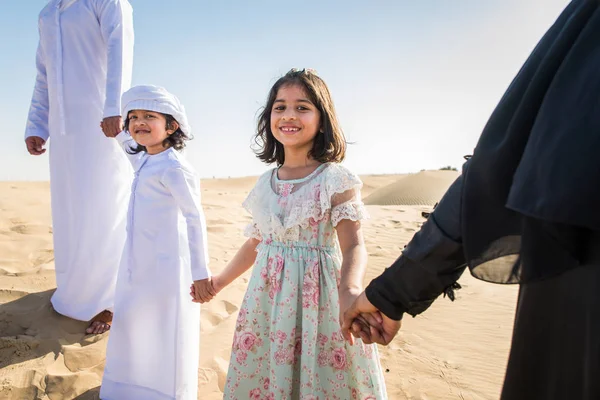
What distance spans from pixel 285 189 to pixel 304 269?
39cm

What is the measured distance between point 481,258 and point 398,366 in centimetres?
264

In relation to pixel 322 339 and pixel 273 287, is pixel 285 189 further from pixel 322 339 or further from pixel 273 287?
pixel 322 339

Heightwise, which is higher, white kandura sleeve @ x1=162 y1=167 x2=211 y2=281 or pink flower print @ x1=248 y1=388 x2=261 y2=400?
white kandura sleeve @ x1=162 y1=167 x2=211 y2=281

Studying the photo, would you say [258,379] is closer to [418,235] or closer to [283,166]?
[283,166]

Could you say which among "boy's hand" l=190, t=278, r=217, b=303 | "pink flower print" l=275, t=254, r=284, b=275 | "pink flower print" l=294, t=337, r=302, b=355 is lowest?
"pink flower print" l=294, t=337, r=302, b=355

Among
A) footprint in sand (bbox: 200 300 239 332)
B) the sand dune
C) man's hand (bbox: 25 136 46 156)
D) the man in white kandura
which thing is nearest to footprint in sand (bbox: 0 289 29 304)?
Answer: the man in white kandura

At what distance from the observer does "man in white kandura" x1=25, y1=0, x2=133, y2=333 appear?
11.0ft

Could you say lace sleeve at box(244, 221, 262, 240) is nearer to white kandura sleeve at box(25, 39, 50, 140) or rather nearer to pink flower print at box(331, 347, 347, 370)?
pink flower print at box(331, 347, 347, 370)

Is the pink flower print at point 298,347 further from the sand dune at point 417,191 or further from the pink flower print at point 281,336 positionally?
the sand dune at point 417,191

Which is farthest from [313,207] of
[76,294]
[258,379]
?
[76,294]

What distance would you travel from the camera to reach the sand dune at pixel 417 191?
17.0 m

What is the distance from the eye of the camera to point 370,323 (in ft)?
4.65

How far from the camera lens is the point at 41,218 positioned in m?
6.96

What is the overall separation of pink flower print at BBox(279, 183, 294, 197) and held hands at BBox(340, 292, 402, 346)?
0.78 m
